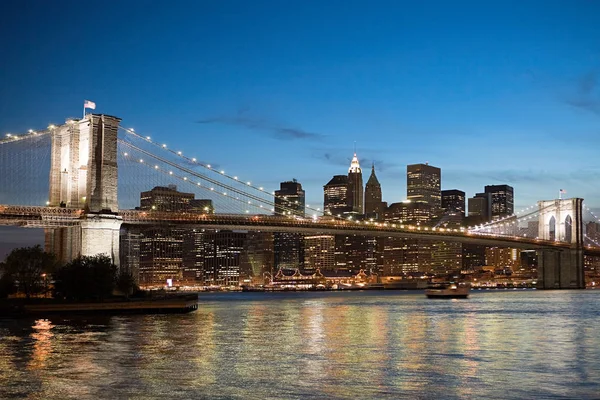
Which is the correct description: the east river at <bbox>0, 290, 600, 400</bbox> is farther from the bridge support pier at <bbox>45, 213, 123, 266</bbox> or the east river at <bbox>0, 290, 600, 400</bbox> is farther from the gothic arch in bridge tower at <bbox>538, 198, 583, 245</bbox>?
the gothic arch in bridge tower at <bbox>538, 198, 583, 245</bbox>

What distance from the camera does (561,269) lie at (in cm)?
12181

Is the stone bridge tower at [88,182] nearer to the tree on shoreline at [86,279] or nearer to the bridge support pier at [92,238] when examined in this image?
the bridge support pier at [92,238]

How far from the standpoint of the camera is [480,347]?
32000 millimetres

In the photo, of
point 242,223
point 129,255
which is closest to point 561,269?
point 242,223

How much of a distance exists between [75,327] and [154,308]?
557 inches

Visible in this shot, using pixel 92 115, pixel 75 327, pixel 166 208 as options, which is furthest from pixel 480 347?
pixel 166 208

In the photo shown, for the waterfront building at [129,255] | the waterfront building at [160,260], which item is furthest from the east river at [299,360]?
the waterfront building at [160,260]

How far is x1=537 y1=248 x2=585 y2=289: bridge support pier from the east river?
76446 mm

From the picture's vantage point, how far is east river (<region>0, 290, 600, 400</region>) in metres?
21.2

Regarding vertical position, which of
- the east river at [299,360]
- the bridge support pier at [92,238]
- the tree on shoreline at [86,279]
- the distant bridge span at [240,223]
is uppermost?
the distant bridge span at [240,223]

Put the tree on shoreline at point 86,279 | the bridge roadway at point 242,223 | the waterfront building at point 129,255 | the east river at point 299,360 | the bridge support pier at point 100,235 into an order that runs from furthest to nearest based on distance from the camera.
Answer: the waterfront building at point 129,255, the bridge support pier at point 100,235, the bridge roadway at point 242,223, the tree on shoreline at point 86,279, the east river at point 299,360

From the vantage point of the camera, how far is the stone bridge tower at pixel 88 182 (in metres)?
60.8

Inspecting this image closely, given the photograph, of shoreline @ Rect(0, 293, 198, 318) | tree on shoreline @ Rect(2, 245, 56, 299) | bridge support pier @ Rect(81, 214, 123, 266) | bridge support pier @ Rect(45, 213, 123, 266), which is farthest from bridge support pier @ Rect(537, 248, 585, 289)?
tree on shoreline @ Rect(2, 245, 56, 299)

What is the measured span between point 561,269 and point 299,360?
3999 inches
